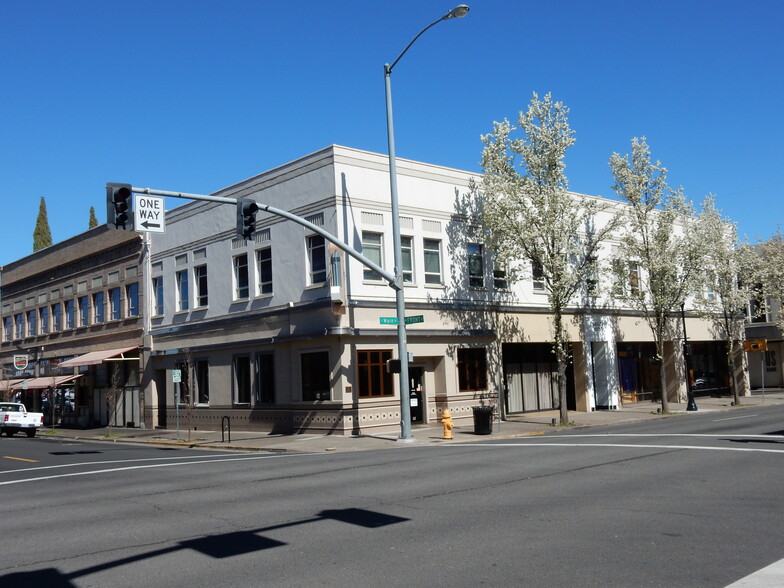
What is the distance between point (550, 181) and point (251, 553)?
880 inches

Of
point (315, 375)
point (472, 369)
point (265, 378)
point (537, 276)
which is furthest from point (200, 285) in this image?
point (537, 276)

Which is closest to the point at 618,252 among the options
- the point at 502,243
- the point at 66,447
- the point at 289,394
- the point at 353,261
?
the point at 502,243

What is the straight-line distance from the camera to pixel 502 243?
1156 inches

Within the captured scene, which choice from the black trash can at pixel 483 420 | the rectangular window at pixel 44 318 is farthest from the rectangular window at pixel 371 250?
the rectangular window at pixel 44 318

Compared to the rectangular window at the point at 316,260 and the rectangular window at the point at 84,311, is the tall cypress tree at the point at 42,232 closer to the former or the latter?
the rectangular window at the point at 84,311

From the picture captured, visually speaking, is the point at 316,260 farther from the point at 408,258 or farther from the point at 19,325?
the point at 19,325

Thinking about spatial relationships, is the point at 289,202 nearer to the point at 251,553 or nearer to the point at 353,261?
the point at 353,261

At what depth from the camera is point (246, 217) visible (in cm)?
1777

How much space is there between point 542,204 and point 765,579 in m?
22.0

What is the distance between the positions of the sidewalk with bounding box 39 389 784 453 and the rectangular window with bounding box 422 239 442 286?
567cm

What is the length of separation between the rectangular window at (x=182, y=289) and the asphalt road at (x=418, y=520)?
56.1 feet

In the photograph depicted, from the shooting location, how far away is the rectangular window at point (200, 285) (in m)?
33.7

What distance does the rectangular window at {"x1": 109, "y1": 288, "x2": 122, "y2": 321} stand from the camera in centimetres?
4028

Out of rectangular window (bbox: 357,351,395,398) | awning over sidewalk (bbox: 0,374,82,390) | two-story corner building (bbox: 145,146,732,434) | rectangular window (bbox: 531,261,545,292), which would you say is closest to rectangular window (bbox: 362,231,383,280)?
two-story corner building (bbox: 145,146,732,434)
